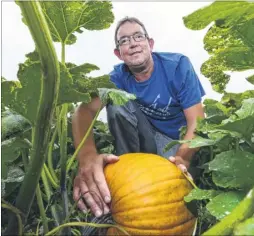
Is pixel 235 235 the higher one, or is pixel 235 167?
pixel 235 235

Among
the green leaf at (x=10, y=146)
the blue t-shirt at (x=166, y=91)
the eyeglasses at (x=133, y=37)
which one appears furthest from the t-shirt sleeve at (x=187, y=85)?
the green leaf at (x=10, y=146)

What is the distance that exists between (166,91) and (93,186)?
0.86m

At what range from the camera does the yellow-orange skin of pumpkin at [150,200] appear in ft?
4.09

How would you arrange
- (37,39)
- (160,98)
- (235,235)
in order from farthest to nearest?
(160,98) → (37,39) → (235,235)

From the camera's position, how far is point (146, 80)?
7.26 ft

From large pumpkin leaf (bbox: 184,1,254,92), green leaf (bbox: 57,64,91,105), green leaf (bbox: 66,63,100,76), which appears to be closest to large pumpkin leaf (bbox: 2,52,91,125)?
green leaf (bbox: 57,64,91,105)

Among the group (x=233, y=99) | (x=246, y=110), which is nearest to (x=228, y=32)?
(x=246, y=110)

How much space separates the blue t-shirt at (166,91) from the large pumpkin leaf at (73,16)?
0.75 meters

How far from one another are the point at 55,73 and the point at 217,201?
0.48m

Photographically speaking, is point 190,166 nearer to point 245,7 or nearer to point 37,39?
point 245,7

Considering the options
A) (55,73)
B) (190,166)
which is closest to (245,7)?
→ (55,73)

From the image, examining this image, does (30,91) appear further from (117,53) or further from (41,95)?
(117,53)

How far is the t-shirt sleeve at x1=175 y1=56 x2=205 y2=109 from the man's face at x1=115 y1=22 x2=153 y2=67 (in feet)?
0.58

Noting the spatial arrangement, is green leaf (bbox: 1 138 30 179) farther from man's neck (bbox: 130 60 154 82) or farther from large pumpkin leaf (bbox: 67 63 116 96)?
man's neck (bbox: 130 60 154 82)
